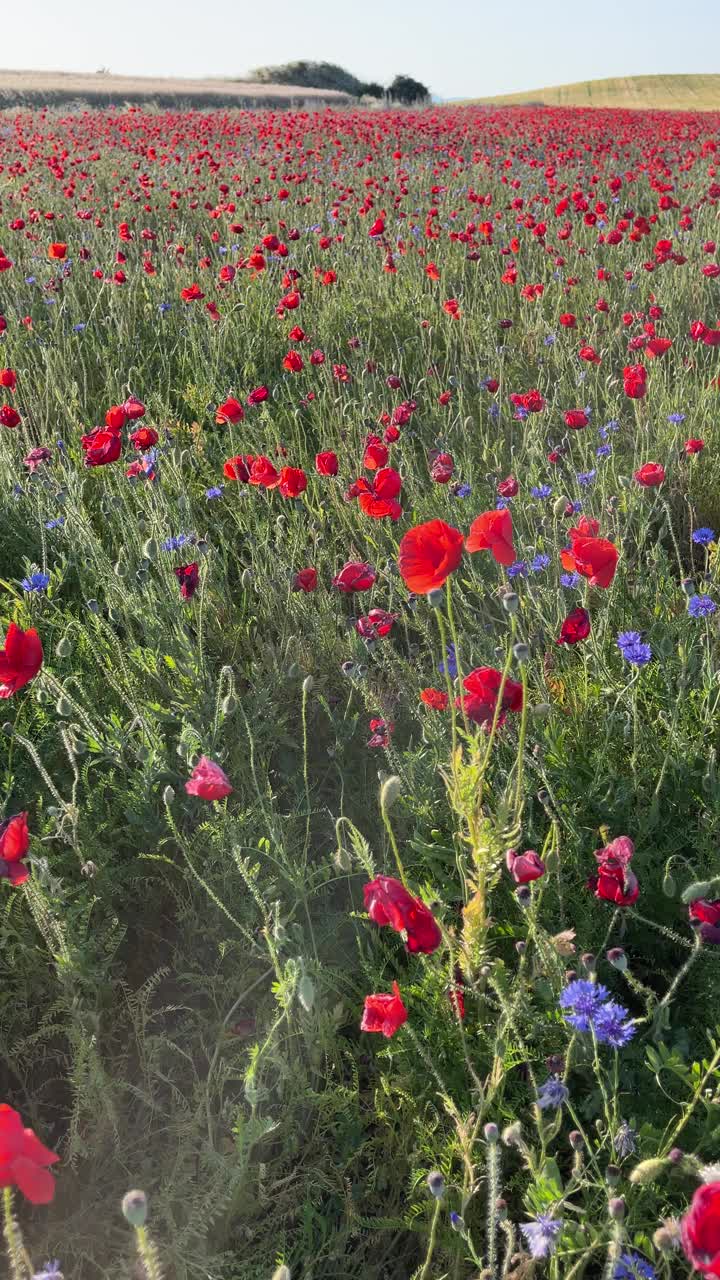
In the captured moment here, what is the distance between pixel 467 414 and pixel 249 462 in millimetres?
1366

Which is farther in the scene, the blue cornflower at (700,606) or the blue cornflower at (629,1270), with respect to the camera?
the blue cornflower at (700,606)

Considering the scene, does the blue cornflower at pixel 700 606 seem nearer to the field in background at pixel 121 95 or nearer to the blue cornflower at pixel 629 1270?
the blue cornflower at pixel 629 1270

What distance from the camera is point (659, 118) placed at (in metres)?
14.7

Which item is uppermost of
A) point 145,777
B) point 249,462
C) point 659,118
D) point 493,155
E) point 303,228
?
point 659,118

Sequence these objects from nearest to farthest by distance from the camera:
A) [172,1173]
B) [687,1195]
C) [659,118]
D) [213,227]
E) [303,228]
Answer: [687,1195] < [172,1173] < [303,228] < [213,227] < [659,118]

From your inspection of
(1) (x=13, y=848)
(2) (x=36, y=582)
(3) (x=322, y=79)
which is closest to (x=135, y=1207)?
(1) (x=13, y=848)

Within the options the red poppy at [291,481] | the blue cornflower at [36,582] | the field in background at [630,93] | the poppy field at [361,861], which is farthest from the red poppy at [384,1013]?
the field in background at [630,93]

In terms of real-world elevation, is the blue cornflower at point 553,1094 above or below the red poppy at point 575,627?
below

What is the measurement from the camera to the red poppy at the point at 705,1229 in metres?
0.80

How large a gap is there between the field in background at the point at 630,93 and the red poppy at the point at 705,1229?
41042 mm

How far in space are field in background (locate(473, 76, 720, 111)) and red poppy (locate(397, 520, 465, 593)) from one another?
132 ft

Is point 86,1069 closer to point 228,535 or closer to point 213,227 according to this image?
point 228,535

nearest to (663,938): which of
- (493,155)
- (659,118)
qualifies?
(493,155)

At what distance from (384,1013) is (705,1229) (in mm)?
629
